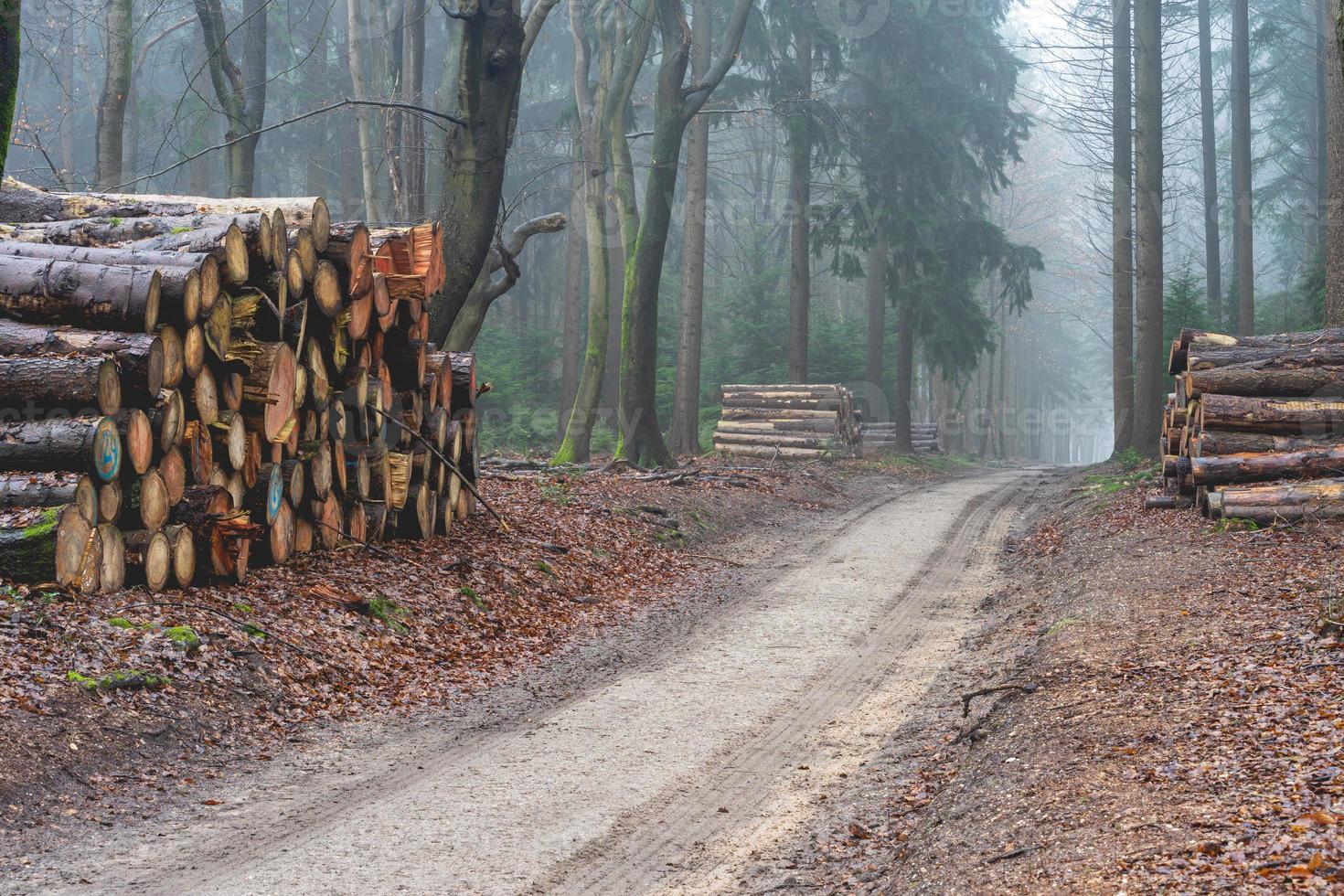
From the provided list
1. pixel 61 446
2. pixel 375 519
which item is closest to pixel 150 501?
pixel 61 446

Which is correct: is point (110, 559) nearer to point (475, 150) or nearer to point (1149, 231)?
point (475, 150)

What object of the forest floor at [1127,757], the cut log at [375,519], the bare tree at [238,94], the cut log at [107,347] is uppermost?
the bare tree at [238,94]

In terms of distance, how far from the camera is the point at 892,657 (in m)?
8.23

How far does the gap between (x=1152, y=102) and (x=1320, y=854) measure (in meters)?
22.0

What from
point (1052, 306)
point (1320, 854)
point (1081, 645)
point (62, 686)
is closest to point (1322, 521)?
point (1081, 645)

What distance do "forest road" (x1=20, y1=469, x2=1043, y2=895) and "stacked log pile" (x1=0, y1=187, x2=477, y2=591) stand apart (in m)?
2.28

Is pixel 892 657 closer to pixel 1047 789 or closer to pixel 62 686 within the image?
pixel 1047 789

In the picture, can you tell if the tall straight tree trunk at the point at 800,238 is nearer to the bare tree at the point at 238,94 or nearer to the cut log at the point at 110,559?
the bare tree at the point at 238,94

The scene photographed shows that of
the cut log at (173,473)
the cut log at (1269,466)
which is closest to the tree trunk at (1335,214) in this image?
the cut log at (1269,466)

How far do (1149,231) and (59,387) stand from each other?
812 inches

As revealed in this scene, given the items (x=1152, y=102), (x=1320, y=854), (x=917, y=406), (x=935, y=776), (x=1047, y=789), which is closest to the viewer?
(x=1320, y=854)

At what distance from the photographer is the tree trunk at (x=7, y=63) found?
284 inches

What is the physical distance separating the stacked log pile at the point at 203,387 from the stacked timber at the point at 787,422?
15939mm

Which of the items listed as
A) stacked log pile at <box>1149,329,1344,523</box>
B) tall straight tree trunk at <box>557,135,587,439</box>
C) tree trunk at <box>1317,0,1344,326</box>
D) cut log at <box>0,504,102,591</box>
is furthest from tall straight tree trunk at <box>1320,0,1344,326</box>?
tall straight tree trunk at <box>557,135,587,439</box>
